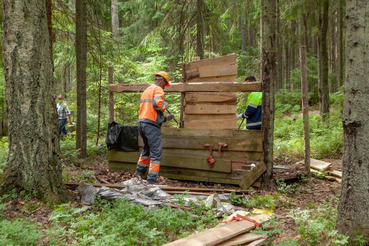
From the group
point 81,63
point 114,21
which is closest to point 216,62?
point 81,63

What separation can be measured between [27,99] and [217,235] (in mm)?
3328

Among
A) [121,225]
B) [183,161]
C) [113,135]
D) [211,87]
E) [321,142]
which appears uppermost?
[211,87]

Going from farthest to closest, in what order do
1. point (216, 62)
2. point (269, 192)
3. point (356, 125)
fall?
point (216, 62) → point (269, 192) → point (356, 125)

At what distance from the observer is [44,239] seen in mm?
3639

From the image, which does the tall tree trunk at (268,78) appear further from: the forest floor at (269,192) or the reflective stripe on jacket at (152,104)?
the reflective stripe on jacket at (152,104)

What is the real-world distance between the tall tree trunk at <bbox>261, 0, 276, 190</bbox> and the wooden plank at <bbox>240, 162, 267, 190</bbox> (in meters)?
0.13

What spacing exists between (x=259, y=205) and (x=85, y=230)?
3058mm

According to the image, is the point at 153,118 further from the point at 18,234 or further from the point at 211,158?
the point at 18,234

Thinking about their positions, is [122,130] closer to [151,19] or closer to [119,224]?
[119,224]

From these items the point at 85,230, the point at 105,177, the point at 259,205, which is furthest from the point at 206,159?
the point at 85,230

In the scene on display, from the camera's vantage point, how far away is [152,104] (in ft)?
21.7

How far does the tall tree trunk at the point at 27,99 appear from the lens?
431 cm

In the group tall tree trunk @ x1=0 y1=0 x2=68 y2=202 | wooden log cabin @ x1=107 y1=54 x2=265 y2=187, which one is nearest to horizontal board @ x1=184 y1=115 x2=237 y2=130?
wooden log cabin @ x1=107 y1=54 x2=265 y2=187

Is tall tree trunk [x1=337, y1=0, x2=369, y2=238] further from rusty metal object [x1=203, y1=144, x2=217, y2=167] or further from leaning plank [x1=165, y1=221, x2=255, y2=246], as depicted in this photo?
rusty metal object [x1=203, y1=144, x2=217, y2=167]
